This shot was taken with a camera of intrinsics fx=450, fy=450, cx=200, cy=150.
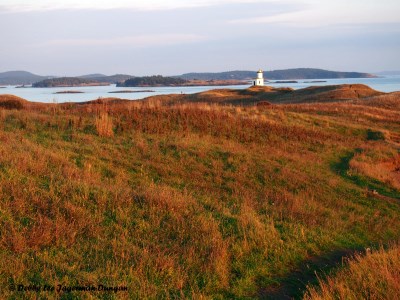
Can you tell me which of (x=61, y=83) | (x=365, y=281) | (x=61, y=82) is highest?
(x=61, y=82)

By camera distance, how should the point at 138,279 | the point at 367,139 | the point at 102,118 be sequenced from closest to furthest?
1. the point at 138,279
2. the point at 102,118
3. the point at 367,139

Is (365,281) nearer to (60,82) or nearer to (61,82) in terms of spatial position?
(60,82)

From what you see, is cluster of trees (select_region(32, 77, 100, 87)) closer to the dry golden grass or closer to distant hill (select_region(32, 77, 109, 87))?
distant hill (select_region(32, 77, 109, 87))

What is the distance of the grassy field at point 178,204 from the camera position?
20.1ft

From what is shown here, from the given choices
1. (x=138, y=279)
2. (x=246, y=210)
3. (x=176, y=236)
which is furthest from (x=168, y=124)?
(x=138, y=279)

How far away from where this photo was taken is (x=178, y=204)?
27.4 feet

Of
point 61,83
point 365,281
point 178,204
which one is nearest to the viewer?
point 365,281

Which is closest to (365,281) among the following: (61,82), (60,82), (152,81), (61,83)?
(61,83)

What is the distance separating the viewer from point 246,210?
346 inches

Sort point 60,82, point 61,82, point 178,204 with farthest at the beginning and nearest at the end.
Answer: point 61,82
point 60,82
point 178,204

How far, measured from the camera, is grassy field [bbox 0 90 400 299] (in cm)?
612

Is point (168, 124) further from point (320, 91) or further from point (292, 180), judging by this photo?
point (320, 91)

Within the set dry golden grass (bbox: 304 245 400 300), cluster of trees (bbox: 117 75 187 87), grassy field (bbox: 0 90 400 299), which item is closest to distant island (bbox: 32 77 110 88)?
cluster of trees (bbox: 117 75 187 87)

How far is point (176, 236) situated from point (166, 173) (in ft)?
14.9
